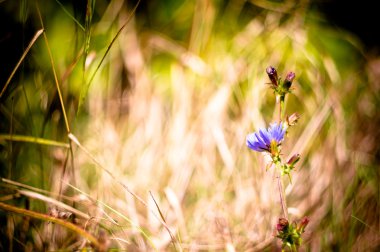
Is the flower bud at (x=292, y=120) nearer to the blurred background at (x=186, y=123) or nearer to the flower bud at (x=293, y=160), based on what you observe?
the flower bud at (x=293, y=160)

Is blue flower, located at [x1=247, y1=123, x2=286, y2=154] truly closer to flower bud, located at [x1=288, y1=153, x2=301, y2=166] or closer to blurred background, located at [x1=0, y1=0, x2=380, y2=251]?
flower bud, located at [x1=288, y1=153, x2=301, y2=166]

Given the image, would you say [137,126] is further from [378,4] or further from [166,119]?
[378,4]

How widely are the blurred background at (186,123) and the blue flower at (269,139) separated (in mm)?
323

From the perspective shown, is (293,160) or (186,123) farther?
(186,123)

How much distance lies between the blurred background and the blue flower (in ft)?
1.06

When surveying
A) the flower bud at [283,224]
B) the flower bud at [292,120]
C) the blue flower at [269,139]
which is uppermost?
the flower bud at [292,120]

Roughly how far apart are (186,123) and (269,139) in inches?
35.4

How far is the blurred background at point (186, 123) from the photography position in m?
1.00

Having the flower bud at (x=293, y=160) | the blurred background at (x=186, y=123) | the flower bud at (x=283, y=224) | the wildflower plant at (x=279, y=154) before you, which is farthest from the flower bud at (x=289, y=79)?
the blurred background at (x=186, y=123)

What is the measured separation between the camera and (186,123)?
157 cm

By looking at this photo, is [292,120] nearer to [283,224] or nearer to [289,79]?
[289,79]

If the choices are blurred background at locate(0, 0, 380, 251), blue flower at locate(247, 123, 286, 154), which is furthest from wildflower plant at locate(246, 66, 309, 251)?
blurred background at locate(0, 0, 380, 251)

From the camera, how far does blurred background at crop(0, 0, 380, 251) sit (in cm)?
100

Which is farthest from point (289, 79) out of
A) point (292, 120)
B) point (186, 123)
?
point (186, 123)
